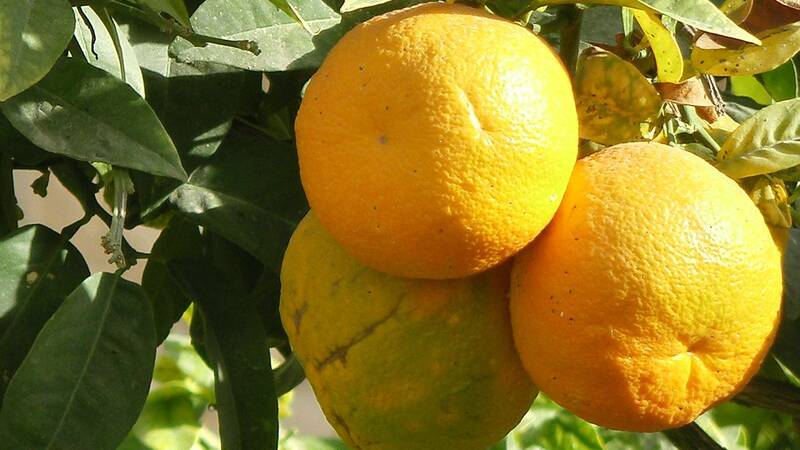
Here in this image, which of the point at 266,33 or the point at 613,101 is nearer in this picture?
the point at 613,101

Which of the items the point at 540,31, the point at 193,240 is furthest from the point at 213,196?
the point at 540,31

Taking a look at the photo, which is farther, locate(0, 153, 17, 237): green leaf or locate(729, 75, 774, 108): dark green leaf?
locate(729, 75, 774, 108): dark green leaf

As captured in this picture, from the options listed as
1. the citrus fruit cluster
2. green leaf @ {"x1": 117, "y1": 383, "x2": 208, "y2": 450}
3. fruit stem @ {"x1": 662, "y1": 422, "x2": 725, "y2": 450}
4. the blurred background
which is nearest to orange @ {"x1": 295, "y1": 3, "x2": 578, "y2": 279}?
the citrus fruit cluster

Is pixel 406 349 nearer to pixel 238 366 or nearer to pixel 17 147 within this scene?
pixel 238 366

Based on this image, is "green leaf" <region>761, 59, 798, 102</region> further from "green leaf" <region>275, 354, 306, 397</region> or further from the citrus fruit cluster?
"green leaf" <region>275, 354, 306, 397</region>

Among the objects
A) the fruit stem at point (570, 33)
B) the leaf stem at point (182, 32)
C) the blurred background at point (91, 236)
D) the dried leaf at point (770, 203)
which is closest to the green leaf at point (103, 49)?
the leaf stem at point (182, 32)

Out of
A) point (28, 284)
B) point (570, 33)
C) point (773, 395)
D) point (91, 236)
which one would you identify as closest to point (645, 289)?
point (570, 33)

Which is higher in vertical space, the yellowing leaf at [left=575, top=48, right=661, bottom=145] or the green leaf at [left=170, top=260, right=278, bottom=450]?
the yellowing leaf at [left=575, top=48, right=661, bottom=145]
